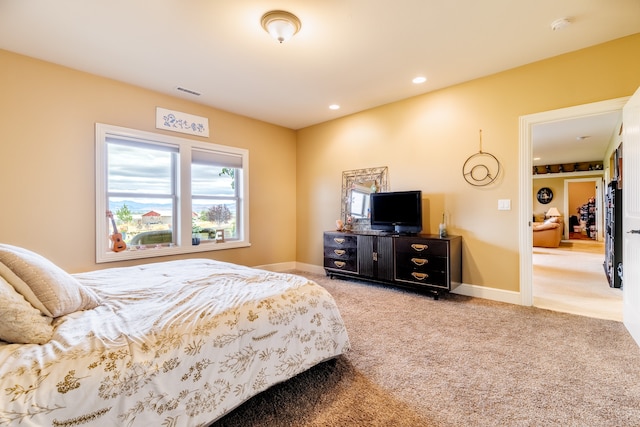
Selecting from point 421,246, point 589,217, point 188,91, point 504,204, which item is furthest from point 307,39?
point 589,217

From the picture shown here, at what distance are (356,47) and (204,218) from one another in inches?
124

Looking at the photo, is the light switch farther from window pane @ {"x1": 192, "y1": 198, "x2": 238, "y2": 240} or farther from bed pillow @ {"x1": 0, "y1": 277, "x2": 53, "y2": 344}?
bed pillow @ {"x1": 0, "y1": 277, "x2": 53, "y2": 344}

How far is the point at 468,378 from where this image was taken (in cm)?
184

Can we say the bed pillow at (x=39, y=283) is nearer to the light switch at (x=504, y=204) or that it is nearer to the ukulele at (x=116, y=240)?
the ukulele at (x=116, y=240)

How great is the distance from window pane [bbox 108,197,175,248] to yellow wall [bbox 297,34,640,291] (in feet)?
9.26

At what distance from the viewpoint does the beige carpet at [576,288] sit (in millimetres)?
3096

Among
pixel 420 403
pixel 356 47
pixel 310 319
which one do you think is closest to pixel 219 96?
pixel 356 47

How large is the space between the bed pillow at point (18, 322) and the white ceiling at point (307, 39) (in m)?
2.21

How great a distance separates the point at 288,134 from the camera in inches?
217

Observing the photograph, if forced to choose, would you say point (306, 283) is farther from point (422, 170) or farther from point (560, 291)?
point (560, 291)

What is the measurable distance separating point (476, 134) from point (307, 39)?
2.32 m

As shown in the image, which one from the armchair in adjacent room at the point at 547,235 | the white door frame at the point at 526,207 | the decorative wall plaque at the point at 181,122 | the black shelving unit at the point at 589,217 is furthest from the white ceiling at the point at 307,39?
the black shelving unit at the point at 589,217

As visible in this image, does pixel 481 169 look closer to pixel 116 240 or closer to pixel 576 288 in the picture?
pixel 576 288

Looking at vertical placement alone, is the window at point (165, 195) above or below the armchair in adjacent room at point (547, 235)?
above
